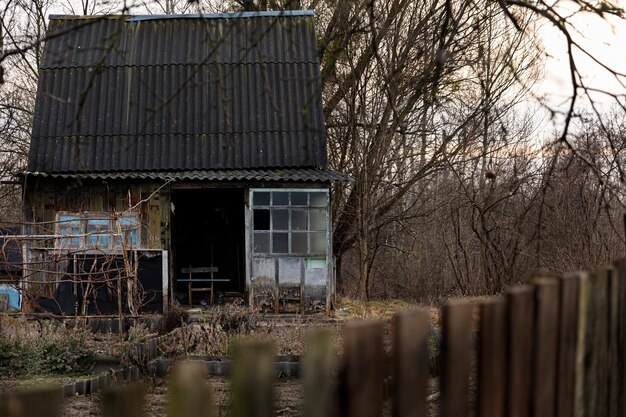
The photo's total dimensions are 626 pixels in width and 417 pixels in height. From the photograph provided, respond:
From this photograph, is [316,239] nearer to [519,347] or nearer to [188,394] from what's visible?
[519,347]

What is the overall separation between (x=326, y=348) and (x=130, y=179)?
14.0 metres

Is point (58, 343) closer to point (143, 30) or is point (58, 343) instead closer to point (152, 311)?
point (152, 311)

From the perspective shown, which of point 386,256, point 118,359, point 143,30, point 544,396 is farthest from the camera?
point 386,256

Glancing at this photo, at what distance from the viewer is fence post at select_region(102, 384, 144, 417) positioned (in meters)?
1.71

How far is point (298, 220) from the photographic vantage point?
1557 cm

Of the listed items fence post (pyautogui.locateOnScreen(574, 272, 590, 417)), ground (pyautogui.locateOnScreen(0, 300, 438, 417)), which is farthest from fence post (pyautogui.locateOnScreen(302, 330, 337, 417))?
ground (pyautogui.locateOnScreen(0, 300, 438, 417))

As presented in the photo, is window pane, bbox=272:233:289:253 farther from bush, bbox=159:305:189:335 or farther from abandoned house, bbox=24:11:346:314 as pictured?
bush, bbox=159:305:189:335

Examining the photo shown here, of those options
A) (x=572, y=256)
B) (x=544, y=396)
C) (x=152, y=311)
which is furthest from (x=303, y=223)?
(x=544, y=396)

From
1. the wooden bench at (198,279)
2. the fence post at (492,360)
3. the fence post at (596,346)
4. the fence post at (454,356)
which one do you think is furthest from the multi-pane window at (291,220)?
the fence post at (454,356)

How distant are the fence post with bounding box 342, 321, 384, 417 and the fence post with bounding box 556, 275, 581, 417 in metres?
Answer: 0.83

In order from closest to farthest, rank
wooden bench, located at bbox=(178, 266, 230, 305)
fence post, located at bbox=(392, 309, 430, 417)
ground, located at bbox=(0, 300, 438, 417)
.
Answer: fence post, located at bbox=(392, 309, 430, 417), ground, located at bbox=(0, 300, 438, 417), wooden bench, located at bbox=(178, 266, 230, 305)

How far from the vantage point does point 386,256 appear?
2342 cm

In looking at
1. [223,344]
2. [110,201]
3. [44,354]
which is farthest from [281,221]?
[44,354]

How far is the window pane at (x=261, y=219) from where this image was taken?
51.0ft
